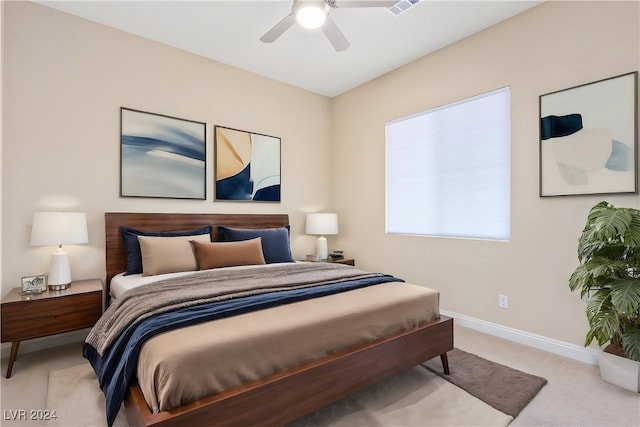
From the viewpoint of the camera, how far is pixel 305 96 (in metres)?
4.47

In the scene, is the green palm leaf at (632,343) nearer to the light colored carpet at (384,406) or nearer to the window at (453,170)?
the light colored carpet at (384,406)

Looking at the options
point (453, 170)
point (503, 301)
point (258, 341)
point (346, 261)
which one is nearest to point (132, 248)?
point (258, 341)

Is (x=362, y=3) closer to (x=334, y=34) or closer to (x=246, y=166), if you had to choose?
(x=334, y=34)

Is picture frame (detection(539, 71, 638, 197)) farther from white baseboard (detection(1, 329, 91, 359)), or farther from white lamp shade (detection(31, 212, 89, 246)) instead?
white baseboard (detection(1, 329, 91, 359))

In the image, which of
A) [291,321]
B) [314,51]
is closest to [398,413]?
[291,321]

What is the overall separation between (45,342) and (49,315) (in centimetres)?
65

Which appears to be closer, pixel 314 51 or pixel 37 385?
pixel 37 385

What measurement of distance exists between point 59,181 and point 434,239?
11.9 feet

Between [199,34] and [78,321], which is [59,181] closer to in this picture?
[78,321]

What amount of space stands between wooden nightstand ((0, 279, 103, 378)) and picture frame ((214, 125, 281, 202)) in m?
1.58

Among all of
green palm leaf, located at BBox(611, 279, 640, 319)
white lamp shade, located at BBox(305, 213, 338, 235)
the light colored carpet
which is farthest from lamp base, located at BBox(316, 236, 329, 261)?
green palm leaf, located at BBox(611, 279, 640, 319)

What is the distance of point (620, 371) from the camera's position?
6.78 ft

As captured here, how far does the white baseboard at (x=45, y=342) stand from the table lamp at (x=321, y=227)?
2547 millimetres

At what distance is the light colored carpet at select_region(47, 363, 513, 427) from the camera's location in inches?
69.4
